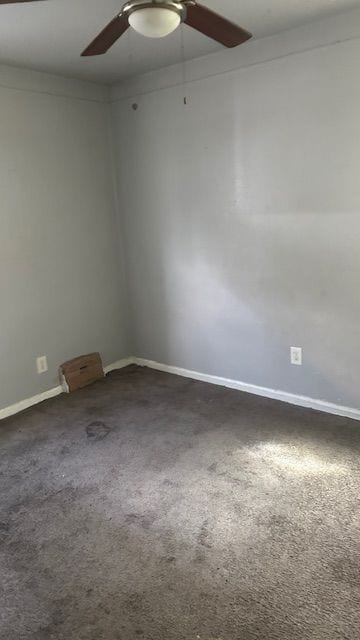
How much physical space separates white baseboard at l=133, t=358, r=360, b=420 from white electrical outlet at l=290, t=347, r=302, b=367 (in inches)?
8.6

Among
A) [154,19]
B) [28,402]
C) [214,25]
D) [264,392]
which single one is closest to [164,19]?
[154,19]

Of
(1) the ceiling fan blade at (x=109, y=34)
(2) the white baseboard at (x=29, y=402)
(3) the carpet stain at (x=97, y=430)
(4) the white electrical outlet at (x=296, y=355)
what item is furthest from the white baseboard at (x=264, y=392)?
(1) the ceiling fan blade at (x=109, y=34)

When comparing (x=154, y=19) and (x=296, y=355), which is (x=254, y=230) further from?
(x=154, y=19)

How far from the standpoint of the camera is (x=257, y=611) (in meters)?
1.66

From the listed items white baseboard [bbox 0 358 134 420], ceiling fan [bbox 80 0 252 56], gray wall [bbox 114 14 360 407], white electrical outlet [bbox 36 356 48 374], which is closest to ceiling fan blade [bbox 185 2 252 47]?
ceiling fan [bbox 80 0 252 56]

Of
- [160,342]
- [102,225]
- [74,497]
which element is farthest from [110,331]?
[74,497]

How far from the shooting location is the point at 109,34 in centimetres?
184

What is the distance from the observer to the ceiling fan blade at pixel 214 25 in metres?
1.70

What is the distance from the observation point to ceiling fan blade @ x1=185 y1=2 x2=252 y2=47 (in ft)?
5.57

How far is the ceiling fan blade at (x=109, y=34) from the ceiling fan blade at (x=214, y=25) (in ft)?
0.75

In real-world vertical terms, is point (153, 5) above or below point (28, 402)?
above

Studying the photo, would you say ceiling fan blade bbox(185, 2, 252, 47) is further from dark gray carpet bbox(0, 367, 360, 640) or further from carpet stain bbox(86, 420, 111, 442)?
carpet stain bbox(86, 420, 111, 442)

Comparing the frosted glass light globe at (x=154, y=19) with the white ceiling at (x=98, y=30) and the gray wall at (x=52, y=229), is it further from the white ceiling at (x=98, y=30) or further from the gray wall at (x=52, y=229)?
the gray wall at (x=52, y=229)

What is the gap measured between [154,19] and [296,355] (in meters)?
2.12
